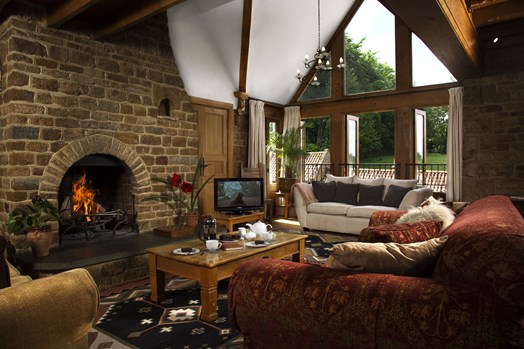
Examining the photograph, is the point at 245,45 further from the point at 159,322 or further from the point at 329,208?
the point at 159,322

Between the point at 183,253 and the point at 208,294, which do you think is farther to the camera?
the point at 183,253

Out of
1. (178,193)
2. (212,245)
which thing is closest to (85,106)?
(178,193)

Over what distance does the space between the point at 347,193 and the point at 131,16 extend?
412cm

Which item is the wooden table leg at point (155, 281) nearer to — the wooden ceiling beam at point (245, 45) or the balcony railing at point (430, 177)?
the wooden ceiling beam at point (245, 45)

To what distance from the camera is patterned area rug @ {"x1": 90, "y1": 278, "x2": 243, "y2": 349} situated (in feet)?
7.93

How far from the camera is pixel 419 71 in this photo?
6.95 m

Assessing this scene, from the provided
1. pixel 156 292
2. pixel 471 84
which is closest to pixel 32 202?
pixel 156 292

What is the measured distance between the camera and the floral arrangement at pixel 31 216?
11.1 feet

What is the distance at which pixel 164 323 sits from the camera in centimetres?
272

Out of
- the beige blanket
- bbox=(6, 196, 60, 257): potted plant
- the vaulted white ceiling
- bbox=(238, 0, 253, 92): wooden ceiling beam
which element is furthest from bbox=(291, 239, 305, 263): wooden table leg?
bbox=(238, 0, 253, 92): wooden ceiling beam

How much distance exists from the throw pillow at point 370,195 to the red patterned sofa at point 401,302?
14.1 ft

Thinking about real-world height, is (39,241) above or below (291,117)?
below

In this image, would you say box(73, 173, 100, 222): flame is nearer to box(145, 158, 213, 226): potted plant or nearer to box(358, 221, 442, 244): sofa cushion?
box(145, 158, 213, 226): potted plant

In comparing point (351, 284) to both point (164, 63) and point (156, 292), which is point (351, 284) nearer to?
point (156, 292)
